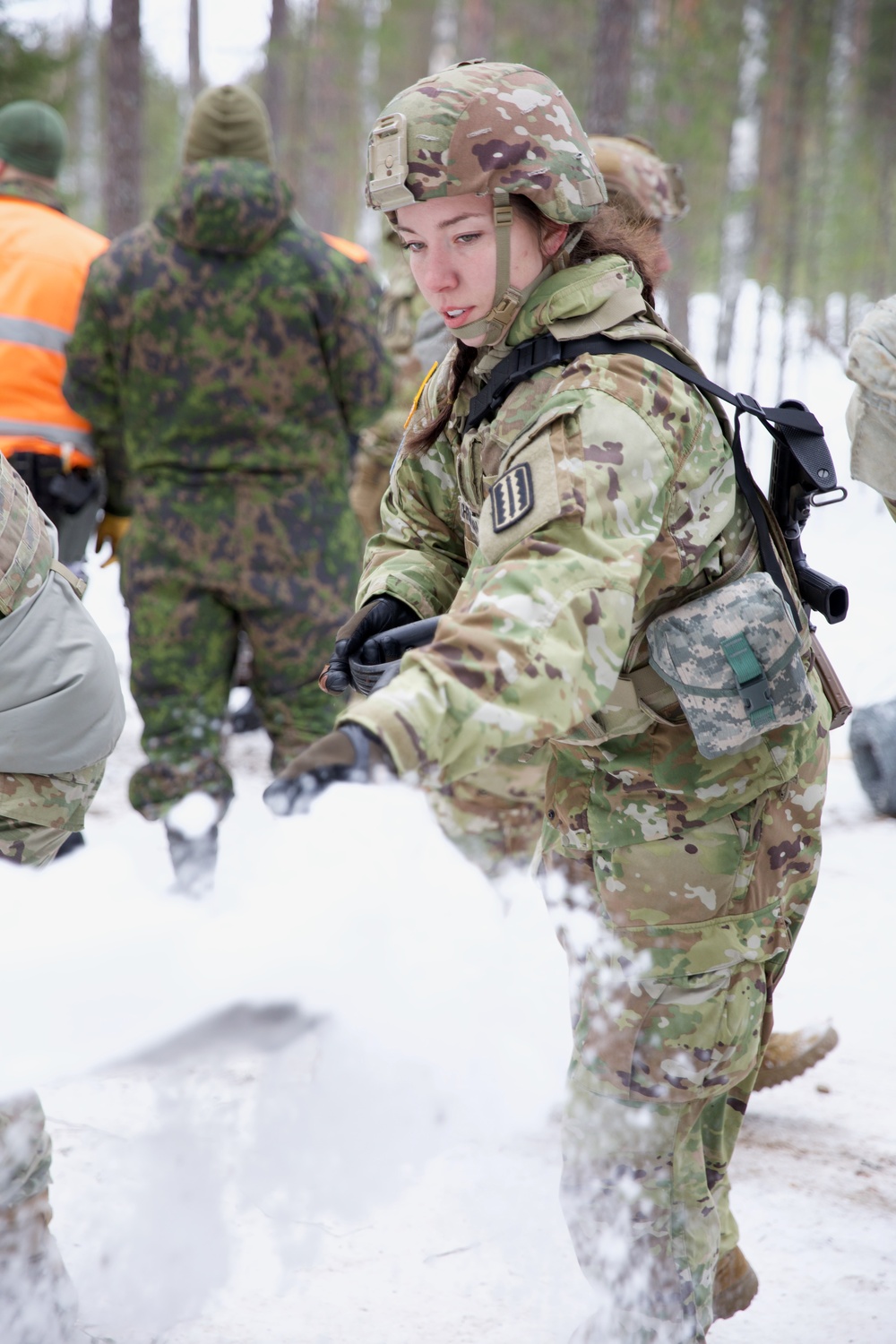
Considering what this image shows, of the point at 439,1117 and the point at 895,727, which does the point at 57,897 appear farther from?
the point at 895,727

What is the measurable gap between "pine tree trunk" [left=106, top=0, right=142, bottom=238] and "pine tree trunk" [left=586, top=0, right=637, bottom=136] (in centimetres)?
288

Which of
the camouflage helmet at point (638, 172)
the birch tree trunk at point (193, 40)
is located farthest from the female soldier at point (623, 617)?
the birch tree trunk at point (193, 40)

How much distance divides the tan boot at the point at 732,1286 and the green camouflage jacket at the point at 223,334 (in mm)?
2810

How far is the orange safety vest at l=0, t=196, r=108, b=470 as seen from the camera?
403cm

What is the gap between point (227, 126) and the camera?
4027mm

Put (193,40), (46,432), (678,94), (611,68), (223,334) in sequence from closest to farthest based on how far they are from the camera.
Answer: (223,334) < (46,432) < (611,68) < (678,94) < (193,40)

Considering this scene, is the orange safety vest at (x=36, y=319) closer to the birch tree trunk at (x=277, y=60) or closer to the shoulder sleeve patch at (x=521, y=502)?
the shoulder sleeve patch at (x=521, y=502)

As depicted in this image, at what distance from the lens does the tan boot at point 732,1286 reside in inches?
90.7

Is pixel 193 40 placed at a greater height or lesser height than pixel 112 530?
greater

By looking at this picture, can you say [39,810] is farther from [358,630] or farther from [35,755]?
[358,630]

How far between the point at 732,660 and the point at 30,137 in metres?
3.51

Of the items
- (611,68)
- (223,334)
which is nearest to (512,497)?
(223,334)

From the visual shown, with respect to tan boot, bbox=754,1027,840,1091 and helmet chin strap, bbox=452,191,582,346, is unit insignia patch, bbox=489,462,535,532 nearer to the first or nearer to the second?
helmet chin strap, bbox=452,191,582,346

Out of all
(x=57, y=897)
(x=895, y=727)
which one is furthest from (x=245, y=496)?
(x=895, y=727)
